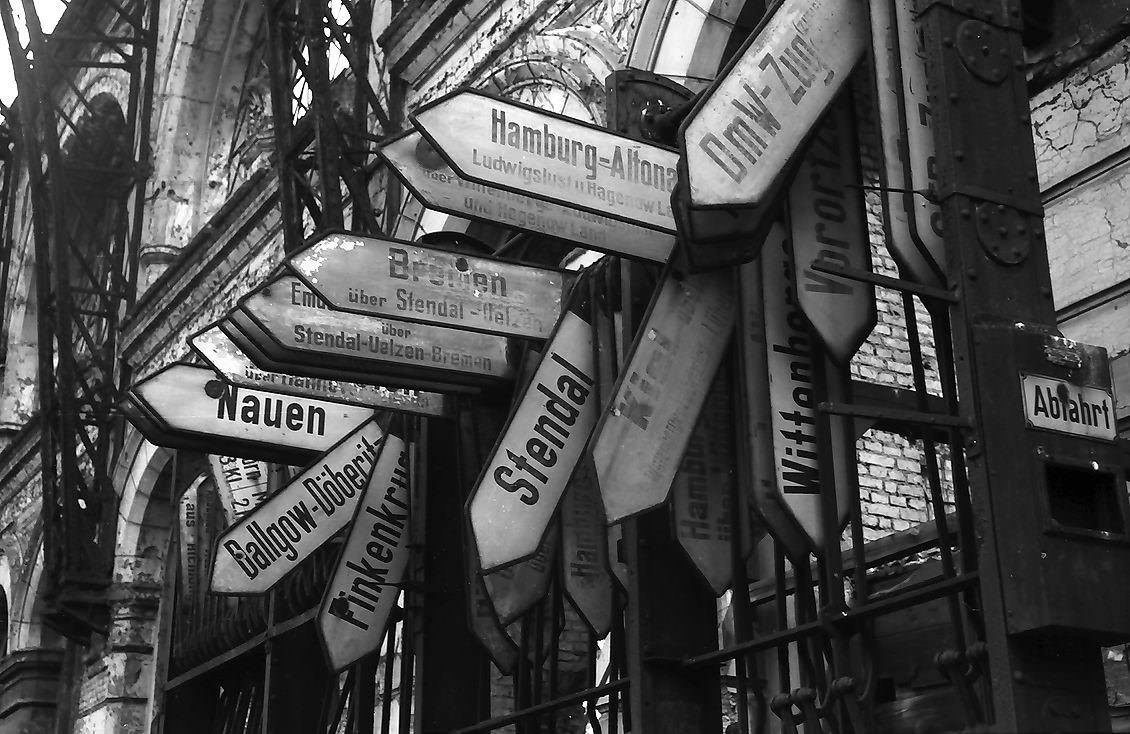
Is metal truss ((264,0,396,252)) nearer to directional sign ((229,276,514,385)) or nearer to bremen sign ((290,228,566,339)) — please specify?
directional sign ((229,276,514,385))

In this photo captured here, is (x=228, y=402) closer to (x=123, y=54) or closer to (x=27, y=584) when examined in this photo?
(x=123, y=54)

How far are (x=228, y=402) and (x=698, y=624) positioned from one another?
288 centimetres

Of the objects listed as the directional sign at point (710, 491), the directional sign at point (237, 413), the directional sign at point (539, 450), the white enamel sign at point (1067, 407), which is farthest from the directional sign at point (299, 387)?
the white enamel sign at point (1067, 407)

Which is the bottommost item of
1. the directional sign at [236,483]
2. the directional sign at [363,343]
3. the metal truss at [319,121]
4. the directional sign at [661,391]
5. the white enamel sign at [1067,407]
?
the white enamel sign at [1067,407]

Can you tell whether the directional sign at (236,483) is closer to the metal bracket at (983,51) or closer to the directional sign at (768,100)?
the directional sign at (768,100)

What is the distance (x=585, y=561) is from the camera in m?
5.66

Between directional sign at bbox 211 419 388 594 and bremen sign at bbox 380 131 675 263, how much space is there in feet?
6.60

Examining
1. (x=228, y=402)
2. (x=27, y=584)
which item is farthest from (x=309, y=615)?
(x=27, y=584)

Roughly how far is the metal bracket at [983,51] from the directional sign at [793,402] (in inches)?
30.9

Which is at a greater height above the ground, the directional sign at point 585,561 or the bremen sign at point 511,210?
the bremen sign at point 511,210

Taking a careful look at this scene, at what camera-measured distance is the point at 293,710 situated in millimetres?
7281

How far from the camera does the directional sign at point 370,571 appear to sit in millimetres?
6387

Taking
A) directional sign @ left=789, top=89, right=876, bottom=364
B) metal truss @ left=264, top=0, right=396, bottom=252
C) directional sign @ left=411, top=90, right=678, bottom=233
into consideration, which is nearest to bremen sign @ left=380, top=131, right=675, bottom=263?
directional sign @ left=411, top=90, right=678, bottom=233

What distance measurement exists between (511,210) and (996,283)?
1779 mm
